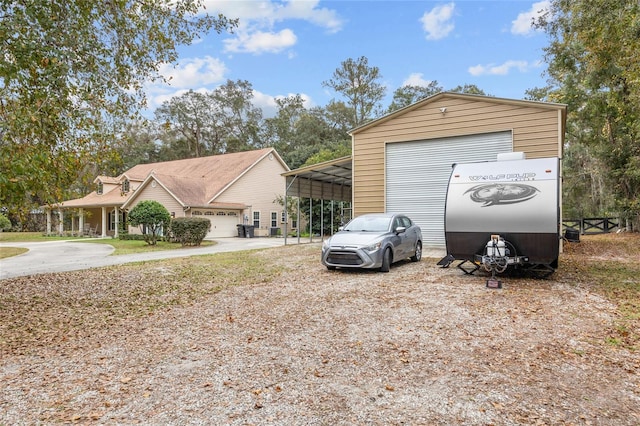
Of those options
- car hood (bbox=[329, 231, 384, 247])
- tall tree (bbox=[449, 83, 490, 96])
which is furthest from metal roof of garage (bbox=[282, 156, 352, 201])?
tall tree (bbox=[449, 83, 490, 96])

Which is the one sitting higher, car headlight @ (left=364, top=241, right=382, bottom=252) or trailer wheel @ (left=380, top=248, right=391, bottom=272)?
car headlight @ (left=364, top=241, right=382, bottom=252)

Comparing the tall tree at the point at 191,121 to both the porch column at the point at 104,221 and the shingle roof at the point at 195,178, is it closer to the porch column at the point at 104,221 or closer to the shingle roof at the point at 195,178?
the shingle roof at the point at 195,178

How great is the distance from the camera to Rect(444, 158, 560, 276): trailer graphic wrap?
717 centimetres

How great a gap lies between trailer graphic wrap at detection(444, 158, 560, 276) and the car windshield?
1.99 m

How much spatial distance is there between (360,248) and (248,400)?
6038mm

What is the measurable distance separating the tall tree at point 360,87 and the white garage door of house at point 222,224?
18918 mm

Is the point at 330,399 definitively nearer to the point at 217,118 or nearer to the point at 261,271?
the point at 261,271

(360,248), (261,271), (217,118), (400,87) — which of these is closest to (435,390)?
(360,248)

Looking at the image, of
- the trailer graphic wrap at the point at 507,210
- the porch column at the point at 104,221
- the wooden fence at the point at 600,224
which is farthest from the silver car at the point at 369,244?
the porch column at the point at 104,221

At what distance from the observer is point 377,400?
3037 millimetres

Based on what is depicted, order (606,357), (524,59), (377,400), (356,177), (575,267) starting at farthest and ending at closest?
(524,59), (356,177), (575,267), (606,357), (377,400)

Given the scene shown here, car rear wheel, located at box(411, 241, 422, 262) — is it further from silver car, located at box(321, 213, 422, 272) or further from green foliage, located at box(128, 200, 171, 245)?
green foliage, located at box(128, 200, 171, 245)

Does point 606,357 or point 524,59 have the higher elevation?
point 524,59

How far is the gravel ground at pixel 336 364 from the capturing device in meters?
2.86
